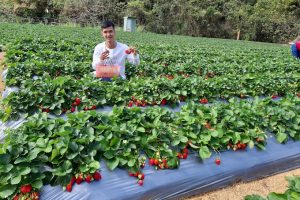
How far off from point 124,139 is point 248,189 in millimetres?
1476

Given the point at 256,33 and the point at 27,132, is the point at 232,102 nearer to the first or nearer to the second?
the point at 27,132

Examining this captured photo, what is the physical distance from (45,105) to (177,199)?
225 centimetres

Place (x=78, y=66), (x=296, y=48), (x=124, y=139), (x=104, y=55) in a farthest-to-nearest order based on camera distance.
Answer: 1. (x=296, y=48)
2. (x=78, y=66)
3. (x=104, y=55)
4. (x=124, y=139)

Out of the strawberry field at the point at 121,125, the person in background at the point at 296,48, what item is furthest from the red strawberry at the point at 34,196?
the person in background at the point at 296,48

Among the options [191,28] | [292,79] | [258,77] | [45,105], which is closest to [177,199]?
[45,105]

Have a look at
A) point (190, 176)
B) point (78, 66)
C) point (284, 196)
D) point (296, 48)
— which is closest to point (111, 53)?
point (78, 66)

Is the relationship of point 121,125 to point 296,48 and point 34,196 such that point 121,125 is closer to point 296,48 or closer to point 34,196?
point 34,196

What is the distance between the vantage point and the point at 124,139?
3059mm

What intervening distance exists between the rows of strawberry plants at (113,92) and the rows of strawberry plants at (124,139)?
1010 mm

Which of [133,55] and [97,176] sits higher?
[133,55]

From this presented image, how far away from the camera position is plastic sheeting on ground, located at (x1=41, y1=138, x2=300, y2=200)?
105 inches

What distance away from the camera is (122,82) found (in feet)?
16.5

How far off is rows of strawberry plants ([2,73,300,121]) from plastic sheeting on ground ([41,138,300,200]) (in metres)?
1.63

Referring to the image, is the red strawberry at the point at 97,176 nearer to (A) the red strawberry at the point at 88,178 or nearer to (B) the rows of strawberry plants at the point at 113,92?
→ (A) the red strawberry at the point at 88,178
